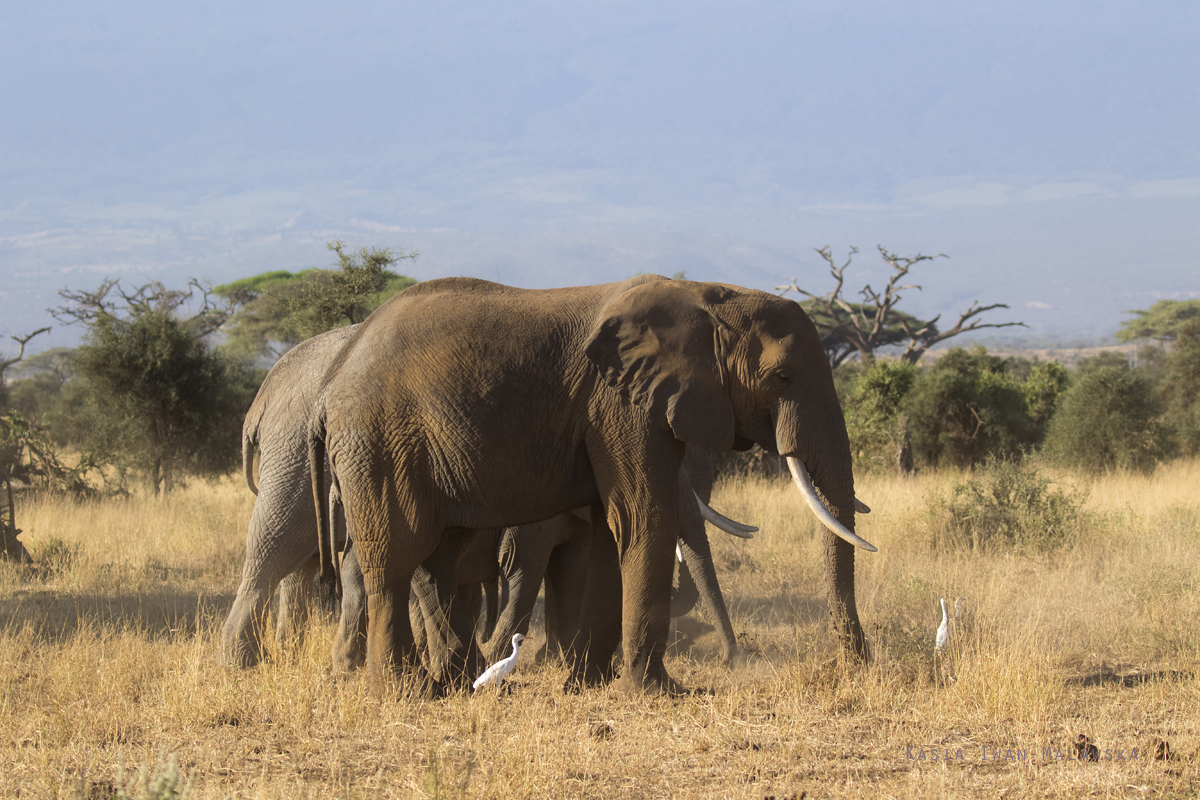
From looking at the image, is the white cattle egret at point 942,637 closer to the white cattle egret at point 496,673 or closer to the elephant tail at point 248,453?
the white cattle egret at point 496,673

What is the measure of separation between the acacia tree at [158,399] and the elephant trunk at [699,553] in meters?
10.6

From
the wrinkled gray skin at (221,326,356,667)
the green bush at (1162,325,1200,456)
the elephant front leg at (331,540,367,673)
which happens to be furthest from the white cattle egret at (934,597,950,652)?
the green bush at (1162,325,1200,456)

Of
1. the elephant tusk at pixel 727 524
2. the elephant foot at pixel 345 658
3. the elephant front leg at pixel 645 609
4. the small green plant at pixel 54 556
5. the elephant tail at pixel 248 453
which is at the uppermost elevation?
the elephant tail at pixel 248 453

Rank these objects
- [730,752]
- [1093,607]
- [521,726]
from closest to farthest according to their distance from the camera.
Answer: [730,752] < [521,726] < [1093,607]

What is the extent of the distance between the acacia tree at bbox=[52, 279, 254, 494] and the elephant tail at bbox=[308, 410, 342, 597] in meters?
10.8

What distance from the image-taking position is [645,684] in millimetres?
6113

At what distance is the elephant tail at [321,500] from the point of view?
6.14 m

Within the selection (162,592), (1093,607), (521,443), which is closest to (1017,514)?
(1093,607)

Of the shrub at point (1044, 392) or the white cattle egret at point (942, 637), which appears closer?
the white cattle egret at point (942, 637)

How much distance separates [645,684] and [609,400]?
63.4 inches

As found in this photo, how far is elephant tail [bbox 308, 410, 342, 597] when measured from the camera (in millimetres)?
6145

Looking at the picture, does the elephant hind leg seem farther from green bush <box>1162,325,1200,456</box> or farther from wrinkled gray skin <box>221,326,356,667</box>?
green bush <box>1162,325,1200,456</box>

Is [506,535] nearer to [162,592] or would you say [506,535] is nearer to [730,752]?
[730,752]

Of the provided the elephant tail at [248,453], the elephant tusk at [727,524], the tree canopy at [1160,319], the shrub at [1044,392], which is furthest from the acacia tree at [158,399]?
the tree canopy at [1160,319]
